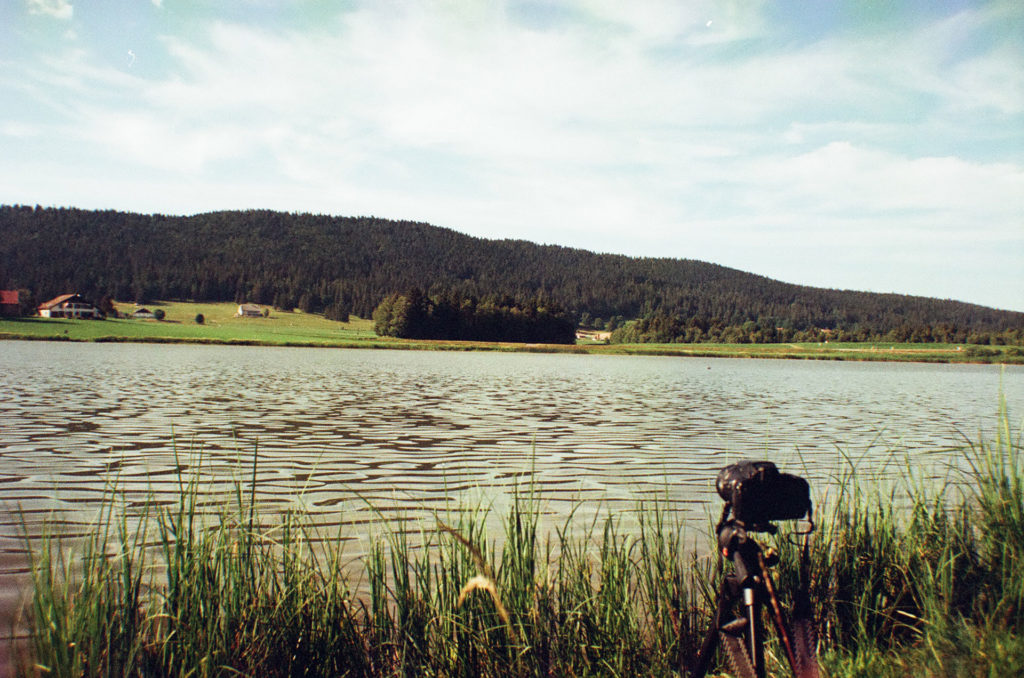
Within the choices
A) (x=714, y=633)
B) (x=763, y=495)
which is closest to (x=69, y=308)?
(x=714, y=633)

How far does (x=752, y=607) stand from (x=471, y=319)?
12339cm

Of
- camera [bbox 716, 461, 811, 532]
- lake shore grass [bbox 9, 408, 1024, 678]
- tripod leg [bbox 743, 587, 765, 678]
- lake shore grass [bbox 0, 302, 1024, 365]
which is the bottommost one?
lake shore grass [bbox 0, 302, 1024, 365]

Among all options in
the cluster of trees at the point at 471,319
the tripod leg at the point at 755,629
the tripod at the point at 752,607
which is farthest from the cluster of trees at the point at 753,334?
the tripod leg at the point at 755,629

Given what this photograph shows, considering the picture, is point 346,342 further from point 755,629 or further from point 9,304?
point 755,629

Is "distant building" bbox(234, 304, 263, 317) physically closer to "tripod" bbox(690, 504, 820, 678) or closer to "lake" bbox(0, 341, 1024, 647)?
"lake" bbox(0, 341, 1024, 647)

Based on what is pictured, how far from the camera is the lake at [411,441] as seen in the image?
31.6 ft

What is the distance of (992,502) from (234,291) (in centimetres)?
18880

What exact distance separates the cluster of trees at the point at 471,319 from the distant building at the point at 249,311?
40.6 m

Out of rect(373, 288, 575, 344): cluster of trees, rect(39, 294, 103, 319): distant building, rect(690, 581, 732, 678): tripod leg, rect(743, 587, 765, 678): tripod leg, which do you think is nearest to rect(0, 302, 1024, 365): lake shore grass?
rect(39, 294, 103, 319): distant building

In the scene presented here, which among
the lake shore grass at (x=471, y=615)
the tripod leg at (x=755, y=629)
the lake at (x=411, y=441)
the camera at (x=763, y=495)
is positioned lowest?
the lake at (x=411, y=441)

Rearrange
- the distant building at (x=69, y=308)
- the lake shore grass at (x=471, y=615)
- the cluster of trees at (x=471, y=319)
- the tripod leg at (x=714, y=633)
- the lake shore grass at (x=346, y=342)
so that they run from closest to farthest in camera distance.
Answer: the tripod leg at (x=714, y=633), the lake shore grass at (x=471, y=615), the lake shore grass at (x=346, y=342), the cluster of trees at (x=471, y=319), the distant building at (x=69, y=308)

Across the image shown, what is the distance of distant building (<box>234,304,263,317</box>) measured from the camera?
154625 millimetres

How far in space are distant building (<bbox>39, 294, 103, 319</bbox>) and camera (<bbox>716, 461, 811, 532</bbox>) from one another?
15438cm

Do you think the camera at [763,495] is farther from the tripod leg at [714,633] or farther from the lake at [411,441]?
the lake at [411,441]
